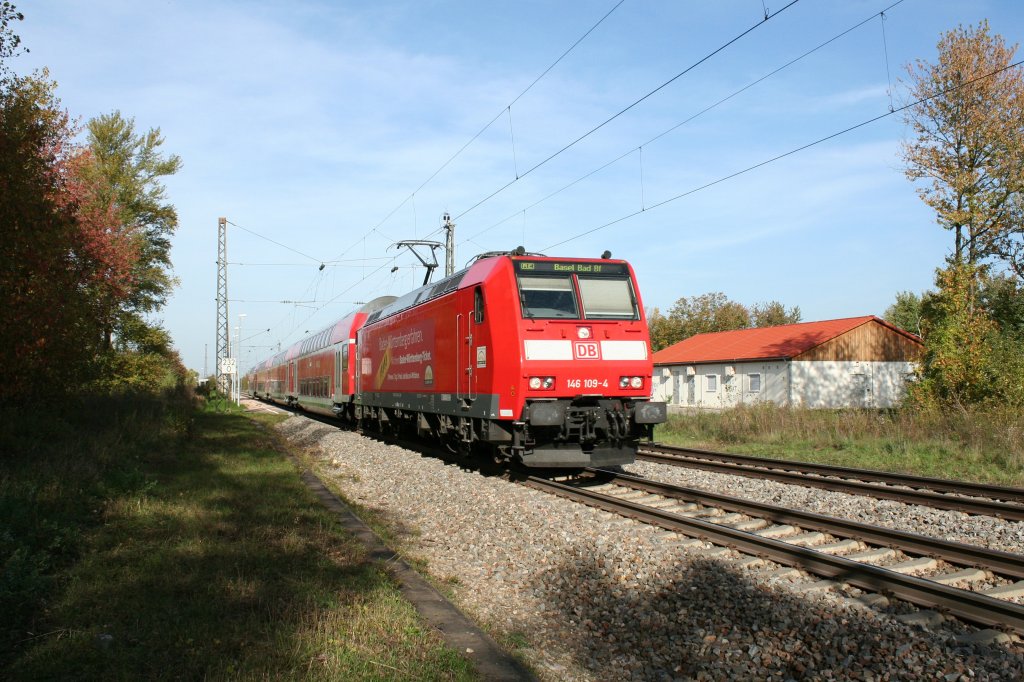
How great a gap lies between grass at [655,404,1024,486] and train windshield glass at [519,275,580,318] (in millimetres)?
6553

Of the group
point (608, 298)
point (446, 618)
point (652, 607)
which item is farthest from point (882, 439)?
point (446, 618)

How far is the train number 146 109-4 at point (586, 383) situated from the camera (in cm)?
1128

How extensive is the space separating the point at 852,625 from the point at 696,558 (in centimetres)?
184

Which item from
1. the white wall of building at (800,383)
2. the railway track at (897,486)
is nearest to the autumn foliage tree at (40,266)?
the railway track at (897,486)

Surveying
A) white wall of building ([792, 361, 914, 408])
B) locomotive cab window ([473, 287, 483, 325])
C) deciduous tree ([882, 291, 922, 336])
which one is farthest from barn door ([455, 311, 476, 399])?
deciduous tree ([882, 291, 922, 336])

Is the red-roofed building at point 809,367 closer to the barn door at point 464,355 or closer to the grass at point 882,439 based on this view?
the grass at point 882,439

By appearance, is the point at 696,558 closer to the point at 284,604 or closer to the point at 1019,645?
the point at 1019,645

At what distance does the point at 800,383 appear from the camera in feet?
115

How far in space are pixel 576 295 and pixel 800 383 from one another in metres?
26.4

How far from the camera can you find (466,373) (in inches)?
497

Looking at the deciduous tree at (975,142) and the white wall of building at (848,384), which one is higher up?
the deciduous tree at (975,142)

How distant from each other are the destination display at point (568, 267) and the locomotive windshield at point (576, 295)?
0.06 ft

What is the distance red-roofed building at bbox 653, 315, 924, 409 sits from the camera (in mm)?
35281

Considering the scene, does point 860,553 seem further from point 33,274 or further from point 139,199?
point 139,199
